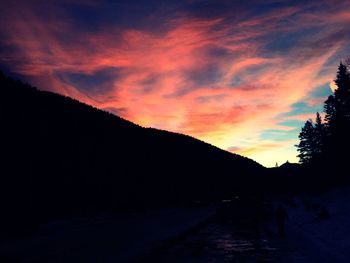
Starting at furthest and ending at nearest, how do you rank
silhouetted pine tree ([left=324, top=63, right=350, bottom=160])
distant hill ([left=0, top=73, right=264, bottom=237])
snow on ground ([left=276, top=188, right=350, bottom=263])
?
1. silhouetted pine tree ([left=324, top=63, right=350, bottom=160])
2. distant hill ([left=0, top=73, right=264, bottom=237])
3. snow on ground ([left=276, top=188, right=350, bottom=263])

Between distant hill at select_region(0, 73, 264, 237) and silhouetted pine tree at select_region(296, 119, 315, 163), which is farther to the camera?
silhouetted pine tree at select_region(296, 119, 315, 163)

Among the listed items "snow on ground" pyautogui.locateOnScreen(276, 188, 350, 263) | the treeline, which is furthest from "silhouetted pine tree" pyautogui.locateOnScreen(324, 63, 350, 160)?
"snow on ground" pyautogui.locateOnScreen(276, 188, 350, 263)

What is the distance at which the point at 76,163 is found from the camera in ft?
188

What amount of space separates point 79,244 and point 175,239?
5993 millimetres

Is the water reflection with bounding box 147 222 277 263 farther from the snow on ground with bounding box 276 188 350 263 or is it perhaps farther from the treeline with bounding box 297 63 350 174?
the treeline with bounding box 297 63 350 174

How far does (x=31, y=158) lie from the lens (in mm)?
46594

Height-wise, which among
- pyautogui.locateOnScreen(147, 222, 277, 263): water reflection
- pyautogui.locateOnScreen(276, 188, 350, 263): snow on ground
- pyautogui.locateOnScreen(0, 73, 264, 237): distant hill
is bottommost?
pyautogui.locateOnScreen(147, 222, 277, 263): water reflection

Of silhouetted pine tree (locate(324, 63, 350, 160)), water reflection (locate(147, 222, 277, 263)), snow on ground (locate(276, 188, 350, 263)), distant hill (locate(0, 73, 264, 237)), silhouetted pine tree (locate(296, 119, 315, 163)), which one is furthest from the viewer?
silhouetted pine tree (locate(296, 119, 315, 163))

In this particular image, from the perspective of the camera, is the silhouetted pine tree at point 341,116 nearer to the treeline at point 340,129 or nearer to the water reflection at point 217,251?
the treeline at point 340,129

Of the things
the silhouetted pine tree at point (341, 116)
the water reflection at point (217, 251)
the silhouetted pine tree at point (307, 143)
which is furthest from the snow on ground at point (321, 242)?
the silhouetted pine tree at point (307, 143)

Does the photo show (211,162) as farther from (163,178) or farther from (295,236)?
(295,236)

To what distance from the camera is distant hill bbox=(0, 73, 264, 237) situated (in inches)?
1636

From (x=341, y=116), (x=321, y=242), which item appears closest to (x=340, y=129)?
(x=341, y=116)

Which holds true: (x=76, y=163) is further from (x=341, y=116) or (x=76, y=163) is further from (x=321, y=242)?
(x=321, y=242)
